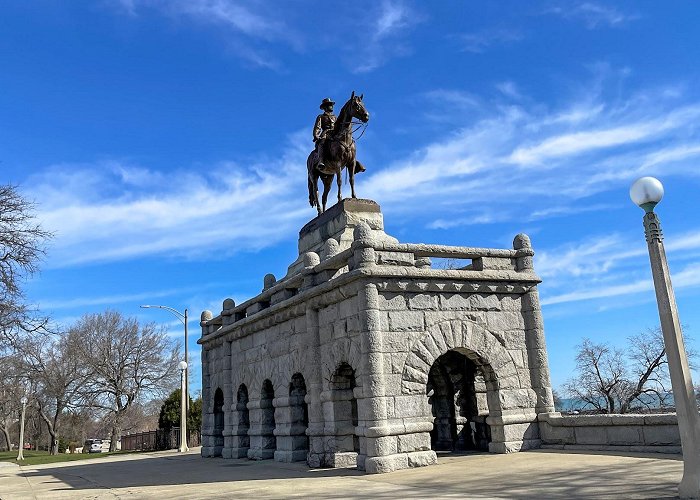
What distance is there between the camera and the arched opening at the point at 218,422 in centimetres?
2111

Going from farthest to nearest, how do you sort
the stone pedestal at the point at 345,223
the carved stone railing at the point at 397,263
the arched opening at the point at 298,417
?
1. the stone pedestal at the point at 345,223
2. the arched opening at the point at 298,417
3. the carved stone railing at the point at 397,263

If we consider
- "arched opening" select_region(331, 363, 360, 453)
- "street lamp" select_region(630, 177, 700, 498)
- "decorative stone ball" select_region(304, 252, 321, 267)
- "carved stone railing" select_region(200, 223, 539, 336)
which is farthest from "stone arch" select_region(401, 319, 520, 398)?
"street lamp" select_region(630, 177, 700, 498)

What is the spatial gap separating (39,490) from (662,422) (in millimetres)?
12266

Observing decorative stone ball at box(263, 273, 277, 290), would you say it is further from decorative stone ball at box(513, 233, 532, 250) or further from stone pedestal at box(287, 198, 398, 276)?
decorative stone ball at box(513, 233, 532, 250)

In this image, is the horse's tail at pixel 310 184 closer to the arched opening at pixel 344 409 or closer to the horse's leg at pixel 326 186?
the horse's leg at pixel 326 186

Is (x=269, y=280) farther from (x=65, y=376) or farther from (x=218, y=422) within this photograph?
(x=65, y=376)

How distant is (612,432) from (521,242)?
15.2 feet

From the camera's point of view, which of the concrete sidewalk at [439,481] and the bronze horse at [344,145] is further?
the bronze horse at [344,145]

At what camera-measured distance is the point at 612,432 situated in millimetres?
12008

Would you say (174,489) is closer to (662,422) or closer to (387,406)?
(387,406)

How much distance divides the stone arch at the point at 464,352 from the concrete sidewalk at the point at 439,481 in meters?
1.53

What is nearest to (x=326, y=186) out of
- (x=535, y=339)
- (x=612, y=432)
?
(x=535, y=339)

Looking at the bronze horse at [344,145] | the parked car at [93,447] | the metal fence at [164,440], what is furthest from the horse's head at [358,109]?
the parked car at [93,447]

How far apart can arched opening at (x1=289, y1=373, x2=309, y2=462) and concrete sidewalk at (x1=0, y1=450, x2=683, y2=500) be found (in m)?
0.67
